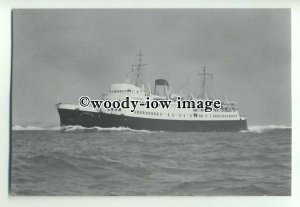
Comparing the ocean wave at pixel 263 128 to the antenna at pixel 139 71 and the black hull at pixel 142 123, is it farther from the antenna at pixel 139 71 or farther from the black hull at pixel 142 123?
the antenna at pixel 139 71

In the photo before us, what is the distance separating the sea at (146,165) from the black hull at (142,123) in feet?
0.17

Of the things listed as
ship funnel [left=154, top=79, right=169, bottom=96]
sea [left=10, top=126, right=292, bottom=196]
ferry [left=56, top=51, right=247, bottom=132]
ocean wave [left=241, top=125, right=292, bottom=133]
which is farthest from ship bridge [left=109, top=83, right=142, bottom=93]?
ocean wave [left=241, top=125, right=292, bottom=133]

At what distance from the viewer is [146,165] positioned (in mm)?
2072

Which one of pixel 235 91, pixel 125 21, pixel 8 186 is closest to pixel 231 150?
pixel 235 91

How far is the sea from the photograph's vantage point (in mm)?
2062

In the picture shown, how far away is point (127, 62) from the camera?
82.2 inches

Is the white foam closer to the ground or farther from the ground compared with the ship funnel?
closer to the ground

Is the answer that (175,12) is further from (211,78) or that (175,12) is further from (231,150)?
(231,150)

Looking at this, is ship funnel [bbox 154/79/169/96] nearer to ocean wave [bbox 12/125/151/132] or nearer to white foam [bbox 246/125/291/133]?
ocean wave [bbox 12/125/151/132]

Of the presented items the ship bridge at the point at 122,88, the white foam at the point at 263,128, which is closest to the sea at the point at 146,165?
the white foam at the point at 263,128

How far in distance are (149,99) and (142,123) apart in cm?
13

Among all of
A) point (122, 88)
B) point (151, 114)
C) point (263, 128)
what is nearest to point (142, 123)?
point (151, 114)

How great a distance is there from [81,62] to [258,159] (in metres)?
1.01

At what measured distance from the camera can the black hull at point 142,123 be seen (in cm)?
209
